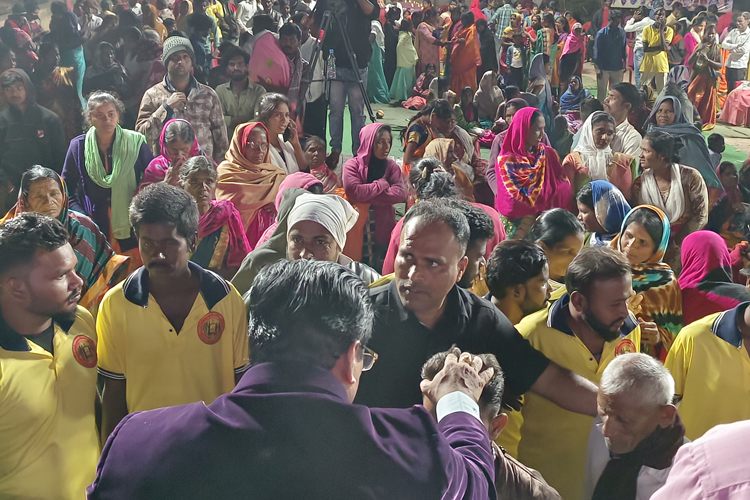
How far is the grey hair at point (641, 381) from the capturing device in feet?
6.44

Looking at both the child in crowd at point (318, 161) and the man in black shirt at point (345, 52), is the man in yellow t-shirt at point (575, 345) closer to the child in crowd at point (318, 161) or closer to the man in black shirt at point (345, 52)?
the child in crowd at point (318, 161)

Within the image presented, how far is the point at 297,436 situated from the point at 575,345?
4.25 feet

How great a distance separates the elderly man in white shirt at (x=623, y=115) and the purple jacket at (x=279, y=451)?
4650 mm

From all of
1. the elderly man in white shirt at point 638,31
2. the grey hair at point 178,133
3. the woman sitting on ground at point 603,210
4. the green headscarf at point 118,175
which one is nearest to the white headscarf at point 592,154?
the woman sitting on ground at point 603,210

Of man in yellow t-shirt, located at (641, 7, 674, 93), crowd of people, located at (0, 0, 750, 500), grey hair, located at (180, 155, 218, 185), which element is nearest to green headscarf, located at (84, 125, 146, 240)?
crowd of people, located at (0, 0, 750, 500)

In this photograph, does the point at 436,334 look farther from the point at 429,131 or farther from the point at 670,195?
the point at 429,131

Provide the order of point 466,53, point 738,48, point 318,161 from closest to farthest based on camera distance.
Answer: point 318,161 → point 466,53 → point 738,48

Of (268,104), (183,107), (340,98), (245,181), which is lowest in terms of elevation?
(245,181)

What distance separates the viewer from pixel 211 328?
229 cm

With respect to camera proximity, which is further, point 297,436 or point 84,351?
point 84,351

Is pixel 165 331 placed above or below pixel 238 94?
below

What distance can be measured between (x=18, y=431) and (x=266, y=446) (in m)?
1.10

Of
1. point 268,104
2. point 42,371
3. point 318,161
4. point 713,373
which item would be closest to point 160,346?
point 42,371

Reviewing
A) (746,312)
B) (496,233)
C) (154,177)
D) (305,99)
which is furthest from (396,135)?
(746,312)
